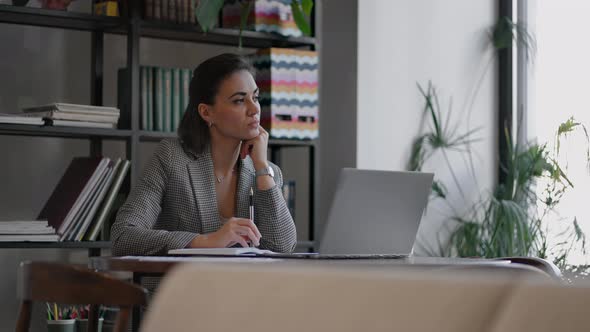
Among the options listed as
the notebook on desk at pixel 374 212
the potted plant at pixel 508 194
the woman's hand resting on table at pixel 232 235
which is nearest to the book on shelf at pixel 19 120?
the woman's hand resting on table at pixel 232 235

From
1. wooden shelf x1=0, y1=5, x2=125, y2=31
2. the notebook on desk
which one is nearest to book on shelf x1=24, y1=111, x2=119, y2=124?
wooden shelf x1=0, y1=5, x2=125, y2=31

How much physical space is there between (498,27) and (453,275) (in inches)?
177

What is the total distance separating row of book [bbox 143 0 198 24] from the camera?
3787 millimetres

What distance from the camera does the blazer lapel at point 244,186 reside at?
295cm

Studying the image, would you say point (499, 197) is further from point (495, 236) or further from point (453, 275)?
point (453, 275)

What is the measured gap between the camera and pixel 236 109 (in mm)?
3047

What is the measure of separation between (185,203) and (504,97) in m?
2.71

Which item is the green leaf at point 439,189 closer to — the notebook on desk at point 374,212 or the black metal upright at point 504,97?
the black metal upright at point 504,97

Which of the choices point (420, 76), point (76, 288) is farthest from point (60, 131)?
point (76, 288)

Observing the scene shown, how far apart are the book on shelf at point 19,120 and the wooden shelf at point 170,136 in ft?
1.35

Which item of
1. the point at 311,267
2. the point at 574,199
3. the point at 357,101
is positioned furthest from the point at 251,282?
the point at 574,199

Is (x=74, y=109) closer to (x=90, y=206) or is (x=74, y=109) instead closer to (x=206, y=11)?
(x=90, y=206)

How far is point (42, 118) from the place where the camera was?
11.7ft

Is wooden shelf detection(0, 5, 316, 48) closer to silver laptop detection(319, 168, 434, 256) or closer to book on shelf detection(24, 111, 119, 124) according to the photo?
book on shelf detection(24, 111, 119, 124)
